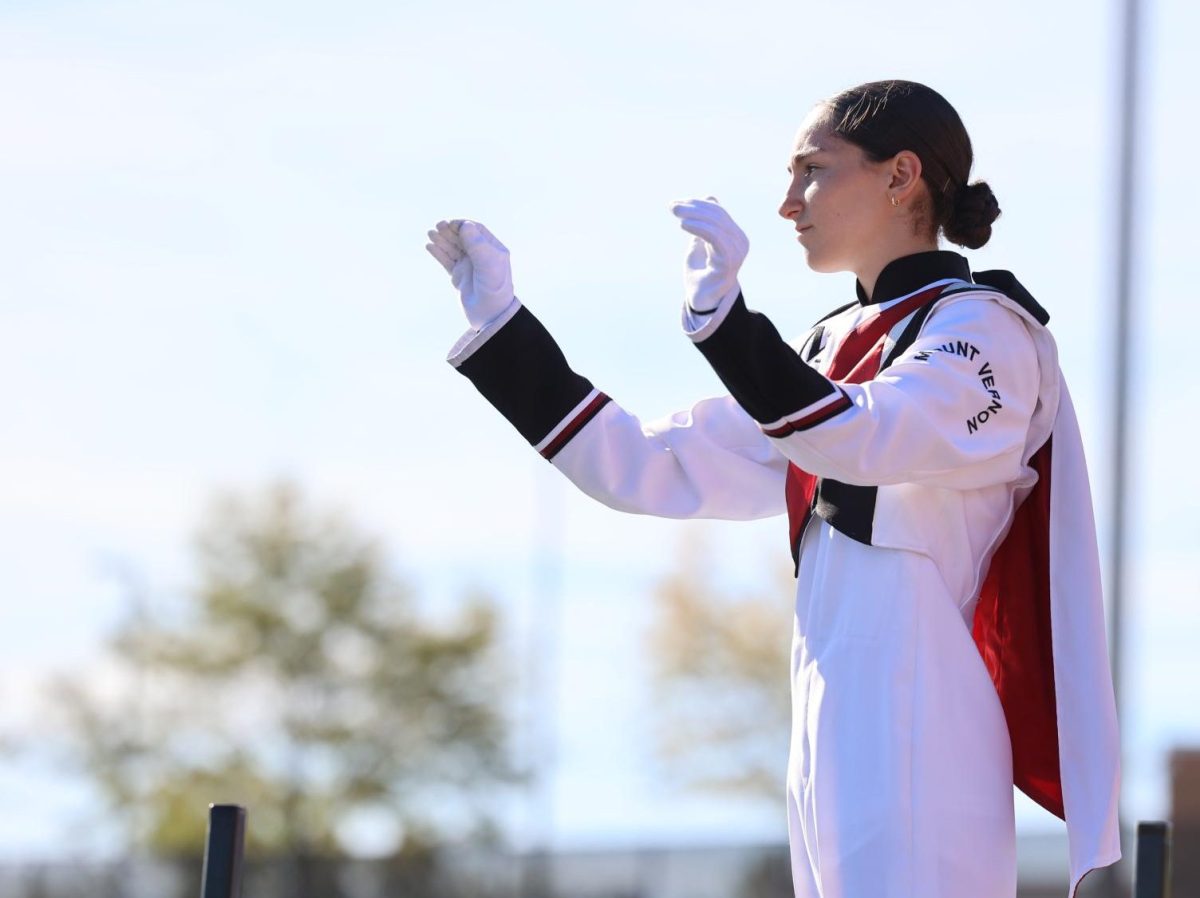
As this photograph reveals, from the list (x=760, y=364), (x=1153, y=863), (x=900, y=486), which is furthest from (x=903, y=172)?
(x=1153, y=863)

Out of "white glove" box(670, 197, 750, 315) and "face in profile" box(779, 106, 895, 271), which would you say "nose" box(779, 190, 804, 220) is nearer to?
"face in profile" box(779, 106, 895, 271)

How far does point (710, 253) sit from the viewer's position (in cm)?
320

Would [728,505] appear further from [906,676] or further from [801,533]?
[906,676]

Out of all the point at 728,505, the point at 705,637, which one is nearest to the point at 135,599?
the point at 705,637

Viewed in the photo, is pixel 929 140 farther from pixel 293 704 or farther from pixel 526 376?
pixel 293 704

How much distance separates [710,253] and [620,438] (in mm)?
766

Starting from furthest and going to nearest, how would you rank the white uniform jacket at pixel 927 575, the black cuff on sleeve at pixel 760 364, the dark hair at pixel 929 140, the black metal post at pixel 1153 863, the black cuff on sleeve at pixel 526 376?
the black metal post at pixel 1153 863, the black cuff on sleeve at pixel 526 376, the dark hair at pixel 929 140, the white uniform jacket at pixel 927 575, the black cuff on sleeve at pixel 760 364

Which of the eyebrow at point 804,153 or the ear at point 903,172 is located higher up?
the eyebrow at point 804,153

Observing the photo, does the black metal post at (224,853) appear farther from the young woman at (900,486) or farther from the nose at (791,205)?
the nose at (791,205)

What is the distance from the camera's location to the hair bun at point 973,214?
3.76 m

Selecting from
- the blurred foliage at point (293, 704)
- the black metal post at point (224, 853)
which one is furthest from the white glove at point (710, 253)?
the blurred foliage at point (293, 704)

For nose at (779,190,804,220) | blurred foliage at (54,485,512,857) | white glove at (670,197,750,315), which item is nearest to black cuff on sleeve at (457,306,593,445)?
nose at (779,190,804,220)

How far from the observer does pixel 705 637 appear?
3619 centimetres

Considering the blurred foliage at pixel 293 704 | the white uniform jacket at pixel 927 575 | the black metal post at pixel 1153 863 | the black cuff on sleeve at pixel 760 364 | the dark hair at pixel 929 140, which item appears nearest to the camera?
the black cuff on sleeve at pixel 760 364
